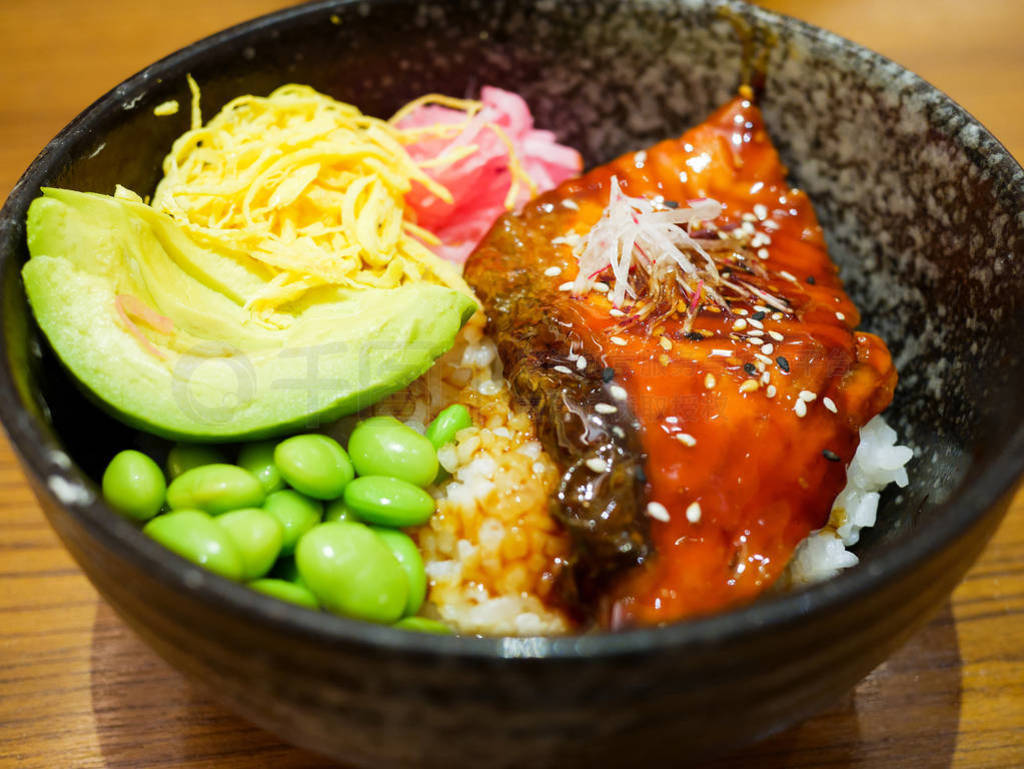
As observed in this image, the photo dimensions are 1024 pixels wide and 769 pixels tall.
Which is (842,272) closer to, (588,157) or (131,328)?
(588,157)

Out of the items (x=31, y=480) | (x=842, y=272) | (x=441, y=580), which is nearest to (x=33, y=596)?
(x=31, y=480)

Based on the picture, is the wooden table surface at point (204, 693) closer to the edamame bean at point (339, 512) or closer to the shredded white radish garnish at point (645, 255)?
the edamame bean at point (339, 512)

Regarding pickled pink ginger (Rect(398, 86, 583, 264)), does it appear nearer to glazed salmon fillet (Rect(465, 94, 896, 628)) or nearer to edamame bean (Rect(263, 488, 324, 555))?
glazed salmon fillet (Rect(465, 94, 896, 628))

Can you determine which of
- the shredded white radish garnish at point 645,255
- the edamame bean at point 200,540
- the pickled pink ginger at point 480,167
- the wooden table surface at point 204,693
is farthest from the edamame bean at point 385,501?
the pickled pink ginger at point 480,167

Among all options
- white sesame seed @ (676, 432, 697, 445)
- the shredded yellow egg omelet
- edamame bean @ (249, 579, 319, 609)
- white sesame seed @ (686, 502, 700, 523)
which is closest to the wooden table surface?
edamame bean @ (249, 579, 319, 609)

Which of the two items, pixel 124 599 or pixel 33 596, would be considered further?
pixel 33 596
